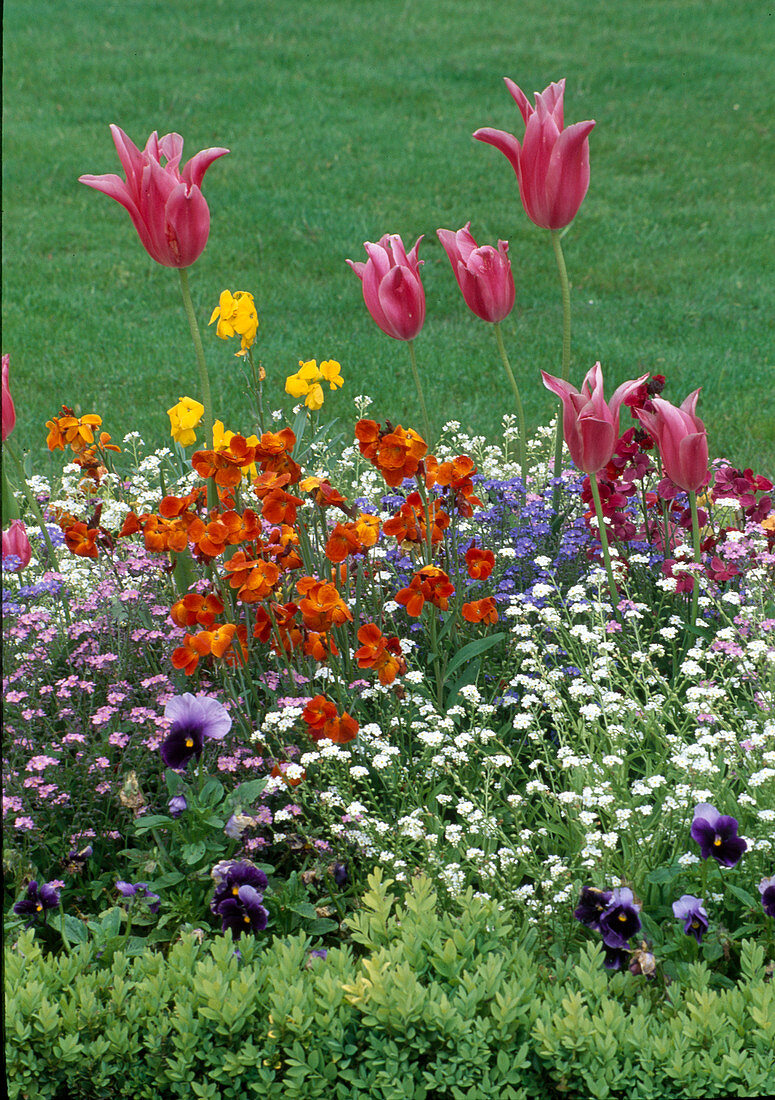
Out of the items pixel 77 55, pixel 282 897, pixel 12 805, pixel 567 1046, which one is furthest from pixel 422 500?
pixel 77 55

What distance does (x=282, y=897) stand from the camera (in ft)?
7.68

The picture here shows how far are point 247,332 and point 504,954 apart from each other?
75.0 inches

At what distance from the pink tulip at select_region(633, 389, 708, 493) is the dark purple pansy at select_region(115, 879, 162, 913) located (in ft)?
5.60

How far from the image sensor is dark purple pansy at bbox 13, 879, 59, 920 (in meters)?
2.31

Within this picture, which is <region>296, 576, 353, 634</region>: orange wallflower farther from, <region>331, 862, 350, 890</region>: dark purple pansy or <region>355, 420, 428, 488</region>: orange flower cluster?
<region>331, 862, 350, 890</region>: dark purple pansy

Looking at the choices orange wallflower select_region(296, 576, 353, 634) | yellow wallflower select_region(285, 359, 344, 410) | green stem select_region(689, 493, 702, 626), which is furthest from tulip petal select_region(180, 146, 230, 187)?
green stem select_region(689, 493, 702, 626)

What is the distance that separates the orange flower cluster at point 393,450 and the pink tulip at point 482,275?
80cm

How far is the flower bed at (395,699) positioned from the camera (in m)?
2.24

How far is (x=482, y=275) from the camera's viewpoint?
3.29 m

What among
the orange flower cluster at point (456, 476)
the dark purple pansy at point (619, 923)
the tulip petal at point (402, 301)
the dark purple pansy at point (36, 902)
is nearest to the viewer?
the dark purple pansy at point (619, 923)

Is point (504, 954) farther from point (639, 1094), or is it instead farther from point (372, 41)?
point (372, 41)

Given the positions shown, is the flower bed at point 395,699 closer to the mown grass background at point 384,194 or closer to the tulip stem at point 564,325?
the tulip stem at point 564,325

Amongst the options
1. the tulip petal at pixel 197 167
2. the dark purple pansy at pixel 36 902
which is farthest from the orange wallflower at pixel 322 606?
the tulip petal at pixel 197 167

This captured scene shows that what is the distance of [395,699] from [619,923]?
0.96 m
